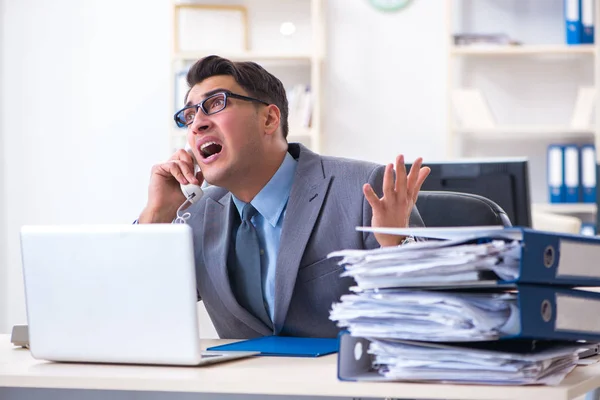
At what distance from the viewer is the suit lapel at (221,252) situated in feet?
6.04

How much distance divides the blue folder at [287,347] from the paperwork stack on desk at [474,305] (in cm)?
23

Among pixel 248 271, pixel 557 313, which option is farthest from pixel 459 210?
pixel 557 313

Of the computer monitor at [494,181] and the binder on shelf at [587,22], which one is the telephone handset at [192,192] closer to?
the computer monitor at [494,181]

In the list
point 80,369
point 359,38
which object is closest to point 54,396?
point 80,369

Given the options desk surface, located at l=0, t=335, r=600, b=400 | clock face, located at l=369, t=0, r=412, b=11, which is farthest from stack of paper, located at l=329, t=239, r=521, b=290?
clock face, located at l=369, t=0, r=412, b=11

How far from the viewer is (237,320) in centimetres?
188

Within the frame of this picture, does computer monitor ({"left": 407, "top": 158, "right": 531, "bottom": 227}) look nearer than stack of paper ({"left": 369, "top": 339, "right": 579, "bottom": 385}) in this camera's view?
No

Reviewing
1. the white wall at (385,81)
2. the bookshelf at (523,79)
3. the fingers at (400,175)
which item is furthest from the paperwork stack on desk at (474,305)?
the white wall at (385,81)

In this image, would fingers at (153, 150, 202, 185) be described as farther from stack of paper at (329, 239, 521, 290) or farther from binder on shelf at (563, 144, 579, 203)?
binder on shelf at (563, 144, 579, 203)

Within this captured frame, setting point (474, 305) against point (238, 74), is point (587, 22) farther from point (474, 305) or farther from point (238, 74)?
point (474, 305)

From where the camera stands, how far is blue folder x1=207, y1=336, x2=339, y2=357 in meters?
1.33

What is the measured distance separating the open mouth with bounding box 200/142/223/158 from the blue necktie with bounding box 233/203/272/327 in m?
0.19

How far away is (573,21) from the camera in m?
4.47

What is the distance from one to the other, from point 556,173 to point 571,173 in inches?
2.9
